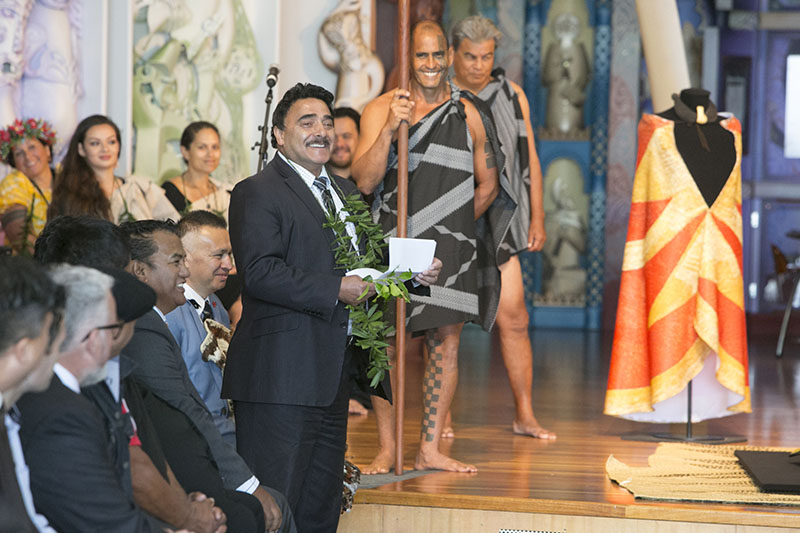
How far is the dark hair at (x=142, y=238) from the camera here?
289 centimetres

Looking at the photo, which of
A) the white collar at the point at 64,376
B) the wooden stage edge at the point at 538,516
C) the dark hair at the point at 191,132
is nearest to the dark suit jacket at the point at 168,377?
the white collar at the point at 64,376

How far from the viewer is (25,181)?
5.06 metres

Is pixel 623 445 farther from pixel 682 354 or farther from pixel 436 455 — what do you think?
pixel 436 455

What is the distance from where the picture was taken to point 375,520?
371cm

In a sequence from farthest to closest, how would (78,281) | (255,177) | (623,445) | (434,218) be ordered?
(623,445) → (434,218) → (255,177) → (78,281)

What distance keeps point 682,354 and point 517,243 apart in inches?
32.6

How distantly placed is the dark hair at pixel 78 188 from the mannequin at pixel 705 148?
244cm

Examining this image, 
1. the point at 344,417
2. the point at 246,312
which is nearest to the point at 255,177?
the point at 246,312

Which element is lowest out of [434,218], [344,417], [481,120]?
[344,417]

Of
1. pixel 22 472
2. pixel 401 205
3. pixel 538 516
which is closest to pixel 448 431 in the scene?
pixel 538 516

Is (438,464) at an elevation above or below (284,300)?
below

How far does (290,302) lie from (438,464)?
4.30 ft

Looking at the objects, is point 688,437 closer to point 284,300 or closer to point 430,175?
point 430,175

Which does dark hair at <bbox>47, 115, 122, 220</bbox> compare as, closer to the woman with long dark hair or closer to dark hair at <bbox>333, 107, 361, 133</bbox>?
the woman with long dark hair
